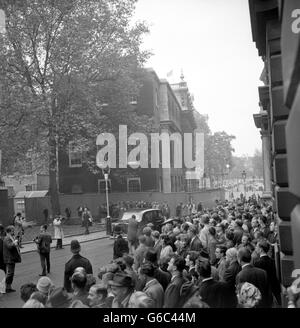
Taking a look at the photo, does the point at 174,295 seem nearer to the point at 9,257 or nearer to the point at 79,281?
the point at 79,281

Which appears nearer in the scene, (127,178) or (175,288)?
(175,288)

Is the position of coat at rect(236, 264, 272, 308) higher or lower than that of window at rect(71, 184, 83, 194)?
lower

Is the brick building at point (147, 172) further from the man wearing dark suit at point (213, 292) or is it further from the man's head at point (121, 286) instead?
the man wearing dark suit at point (213, 292)

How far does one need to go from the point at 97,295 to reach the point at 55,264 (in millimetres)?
10601

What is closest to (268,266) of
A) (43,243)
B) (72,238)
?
(43,243)

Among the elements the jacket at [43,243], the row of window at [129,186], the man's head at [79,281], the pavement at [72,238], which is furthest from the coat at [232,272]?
the row of window at [129,186]

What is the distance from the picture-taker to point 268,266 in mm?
7199

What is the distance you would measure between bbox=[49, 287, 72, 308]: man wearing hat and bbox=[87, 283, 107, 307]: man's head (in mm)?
285

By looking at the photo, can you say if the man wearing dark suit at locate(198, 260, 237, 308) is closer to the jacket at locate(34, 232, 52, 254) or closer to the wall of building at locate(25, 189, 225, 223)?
the jacket at locate(34, 232, 52, 254)

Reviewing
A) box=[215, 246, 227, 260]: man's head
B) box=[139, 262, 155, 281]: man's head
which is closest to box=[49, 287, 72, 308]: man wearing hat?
box=[139, 262, 155, 281]: man's head

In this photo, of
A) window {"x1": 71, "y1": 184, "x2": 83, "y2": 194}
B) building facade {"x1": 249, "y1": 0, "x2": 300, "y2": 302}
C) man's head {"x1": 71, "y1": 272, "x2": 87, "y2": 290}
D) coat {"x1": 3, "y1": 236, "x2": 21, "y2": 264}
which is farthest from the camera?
window {"x1": 71, "y1": 184, "x2": 83, "y2": 194}

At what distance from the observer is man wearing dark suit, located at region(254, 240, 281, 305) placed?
7176 mm

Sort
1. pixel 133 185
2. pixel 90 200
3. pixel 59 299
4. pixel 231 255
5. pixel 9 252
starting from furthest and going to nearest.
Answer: pixel 133 185, pixel 90 200, pixel 9 252, pixel 231 255, pixel 59 299
